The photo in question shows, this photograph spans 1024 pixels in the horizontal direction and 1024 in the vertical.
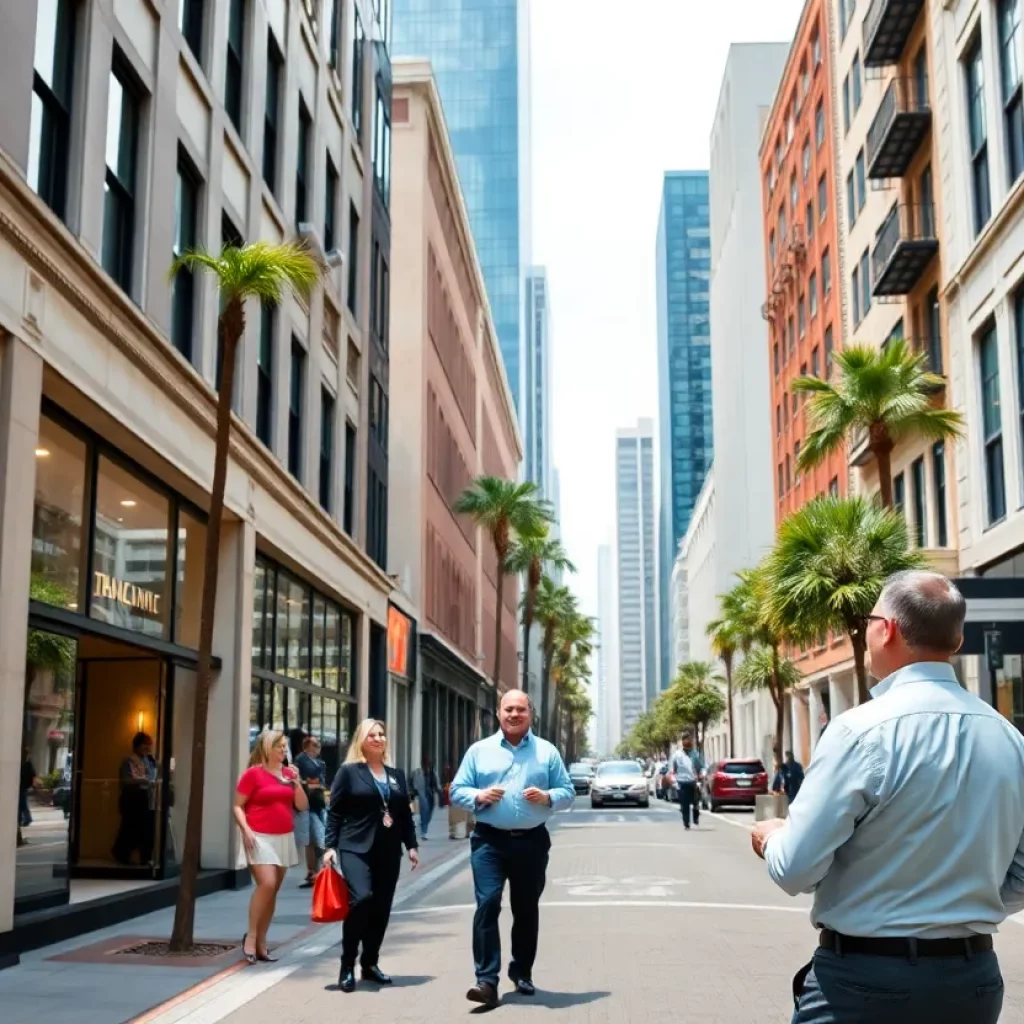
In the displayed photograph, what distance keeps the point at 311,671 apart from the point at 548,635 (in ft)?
181

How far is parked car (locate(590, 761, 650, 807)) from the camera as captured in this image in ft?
154

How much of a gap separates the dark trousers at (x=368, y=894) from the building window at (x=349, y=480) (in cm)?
1947

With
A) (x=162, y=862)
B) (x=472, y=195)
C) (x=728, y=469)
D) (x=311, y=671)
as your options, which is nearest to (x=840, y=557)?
(x=311, y=671)

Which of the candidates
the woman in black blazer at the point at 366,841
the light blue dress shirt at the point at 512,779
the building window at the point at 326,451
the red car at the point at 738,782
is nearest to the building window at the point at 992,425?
the building window at the point at 326,451

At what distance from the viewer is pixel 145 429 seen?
14984 millimetres

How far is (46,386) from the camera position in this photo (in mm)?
12812

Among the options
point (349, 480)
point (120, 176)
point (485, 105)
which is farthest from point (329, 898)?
point (485, 105)

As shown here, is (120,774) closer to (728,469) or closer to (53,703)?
(53,703)

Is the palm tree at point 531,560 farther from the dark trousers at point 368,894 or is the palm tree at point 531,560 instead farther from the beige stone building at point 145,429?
the dark trousers at point 368,894

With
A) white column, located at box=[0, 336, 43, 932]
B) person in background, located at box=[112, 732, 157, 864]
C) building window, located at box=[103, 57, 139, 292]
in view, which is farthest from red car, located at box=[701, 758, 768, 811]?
white column, located at box=[0, 336, 43, 932]

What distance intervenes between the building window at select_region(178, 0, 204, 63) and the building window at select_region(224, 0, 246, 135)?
4.31ft

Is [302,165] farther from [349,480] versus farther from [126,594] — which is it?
[126,594]

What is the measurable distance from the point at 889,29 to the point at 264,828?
2782 cm

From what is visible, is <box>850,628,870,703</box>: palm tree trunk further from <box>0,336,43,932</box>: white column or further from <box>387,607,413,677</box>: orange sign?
<box>0,336,43,932</box>: white column
